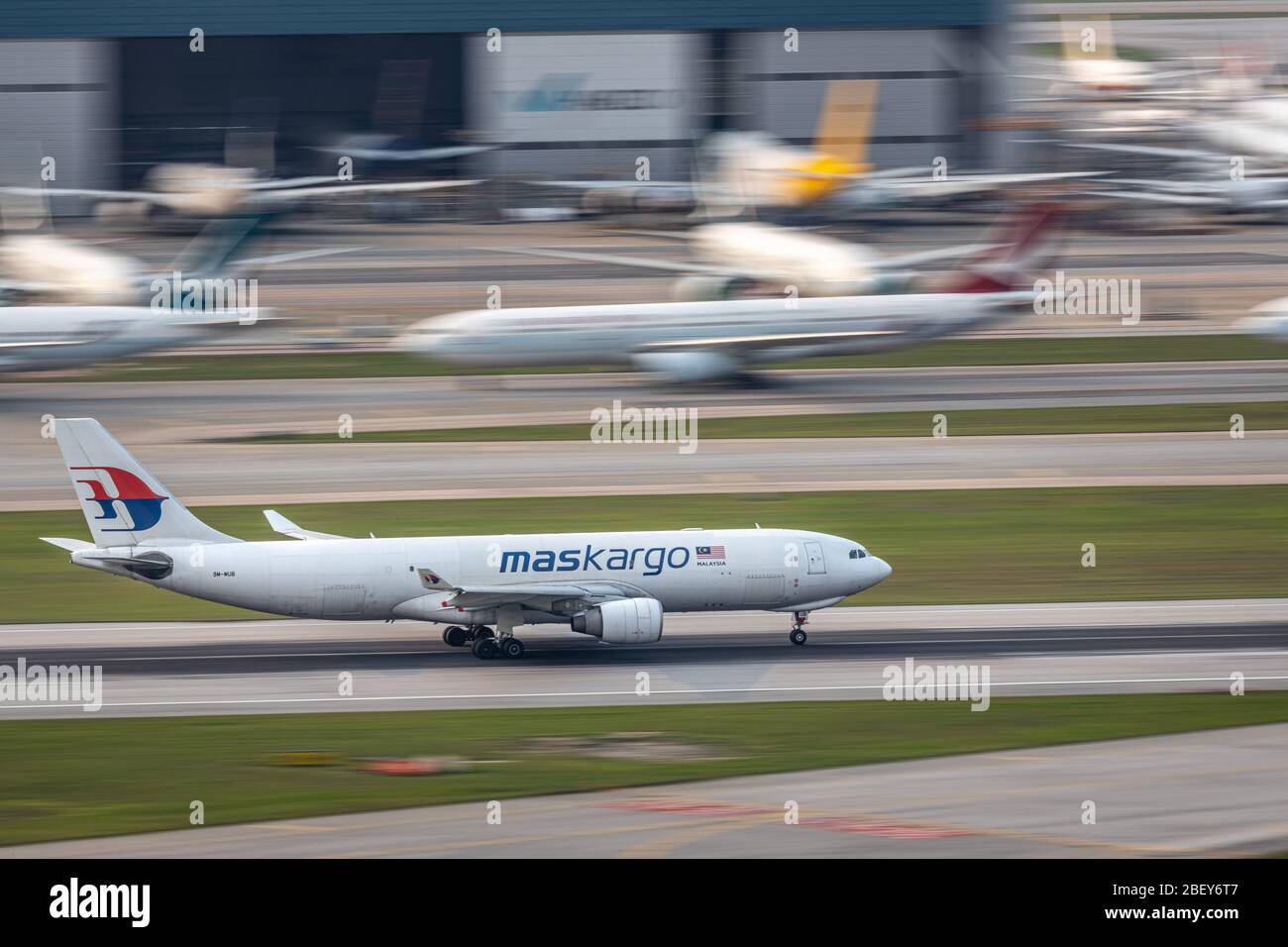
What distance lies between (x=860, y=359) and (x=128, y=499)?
5272 cm

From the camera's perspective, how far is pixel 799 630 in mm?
45438

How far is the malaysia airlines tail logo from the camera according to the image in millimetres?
43438

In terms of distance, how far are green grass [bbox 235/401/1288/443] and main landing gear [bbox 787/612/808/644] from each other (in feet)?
85.7

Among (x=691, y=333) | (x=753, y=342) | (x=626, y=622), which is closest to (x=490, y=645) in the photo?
(x=626, y=622)

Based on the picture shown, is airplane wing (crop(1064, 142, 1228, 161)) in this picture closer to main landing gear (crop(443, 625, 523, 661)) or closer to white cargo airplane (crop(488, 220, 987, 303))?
white cargo airplane (crop(488, 220, 987, 303))

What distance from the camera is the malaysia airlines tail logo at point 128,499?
43.4 m

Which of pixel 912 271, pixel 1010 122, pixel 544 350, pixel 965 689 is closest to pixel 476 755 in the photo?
pixel 965 689

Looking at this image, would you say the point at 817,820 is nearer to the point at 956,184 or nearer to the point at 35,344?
the point at 35,344

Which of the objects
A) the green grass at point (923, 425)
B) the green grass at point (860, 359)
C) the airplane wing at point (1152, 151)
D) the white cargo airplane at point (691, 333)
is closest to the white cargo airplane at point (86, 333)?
the green grass at point (860, 359)

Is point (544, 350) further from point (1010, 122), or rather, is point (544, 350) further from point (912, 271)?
point (1010, 122)

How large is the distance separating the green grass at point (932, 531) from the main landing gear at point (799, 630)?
5.04 metres

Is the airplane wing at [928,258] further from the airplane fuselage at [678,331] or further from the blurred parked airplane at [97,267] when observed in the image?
the blurred parked airplane at [97,267]

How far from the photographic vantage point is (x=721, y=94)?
421 feet

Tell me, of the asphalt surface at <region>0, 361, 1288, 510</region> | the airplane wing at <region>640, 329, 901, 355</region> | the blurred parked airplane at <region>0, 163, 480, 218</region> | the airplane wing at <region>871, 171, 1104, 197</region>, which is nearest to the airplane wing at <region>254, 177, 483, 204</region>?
the blurred parked airplane at <region>0, 163, 480, 218</region>
